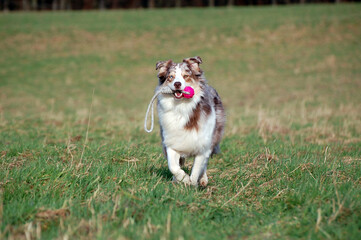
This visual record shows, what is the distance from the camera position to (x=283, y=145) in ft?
24.2

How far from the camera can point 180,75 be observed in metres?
5.30

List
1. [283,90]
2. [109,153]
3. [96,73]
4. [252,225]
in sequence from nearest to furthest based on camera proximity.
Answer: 1. [252,225]
2. [109,153]
3. [283,90]
4. [96,73]

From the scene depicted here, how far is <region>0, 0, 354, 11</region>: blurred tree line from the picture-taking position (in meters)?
57.1

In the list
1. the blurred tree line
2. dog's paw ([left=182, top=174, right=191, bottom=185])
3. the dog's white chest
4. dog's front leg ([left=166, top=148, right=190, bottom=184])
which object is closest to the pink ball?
the dog's white chest

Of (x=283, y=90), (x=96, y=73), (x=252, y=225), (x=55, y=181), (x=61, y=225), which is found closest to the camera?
(x=61, y=225)

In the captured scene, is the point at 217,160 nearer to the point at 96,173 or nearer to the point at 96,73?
the point at 96,173

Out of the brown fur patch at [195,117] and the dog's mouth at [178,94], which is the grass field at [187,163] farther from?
the dog's mouth at [178,94]

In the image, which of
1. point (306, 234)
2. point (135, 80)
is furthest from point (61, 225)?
point (135, 80)

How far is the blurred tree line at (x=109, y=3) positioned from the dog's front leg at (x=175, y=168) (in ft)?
179

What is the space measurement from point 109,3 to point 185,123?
5870cm

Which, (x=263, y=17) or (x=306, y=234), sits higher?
(x=263, y=17)

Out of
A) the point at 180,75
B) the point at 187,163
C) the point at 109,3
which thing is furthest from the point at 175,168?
the point at 109,3

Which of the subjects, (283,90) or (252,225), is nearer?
(252,225)

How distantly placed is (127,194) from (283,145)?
412cm
